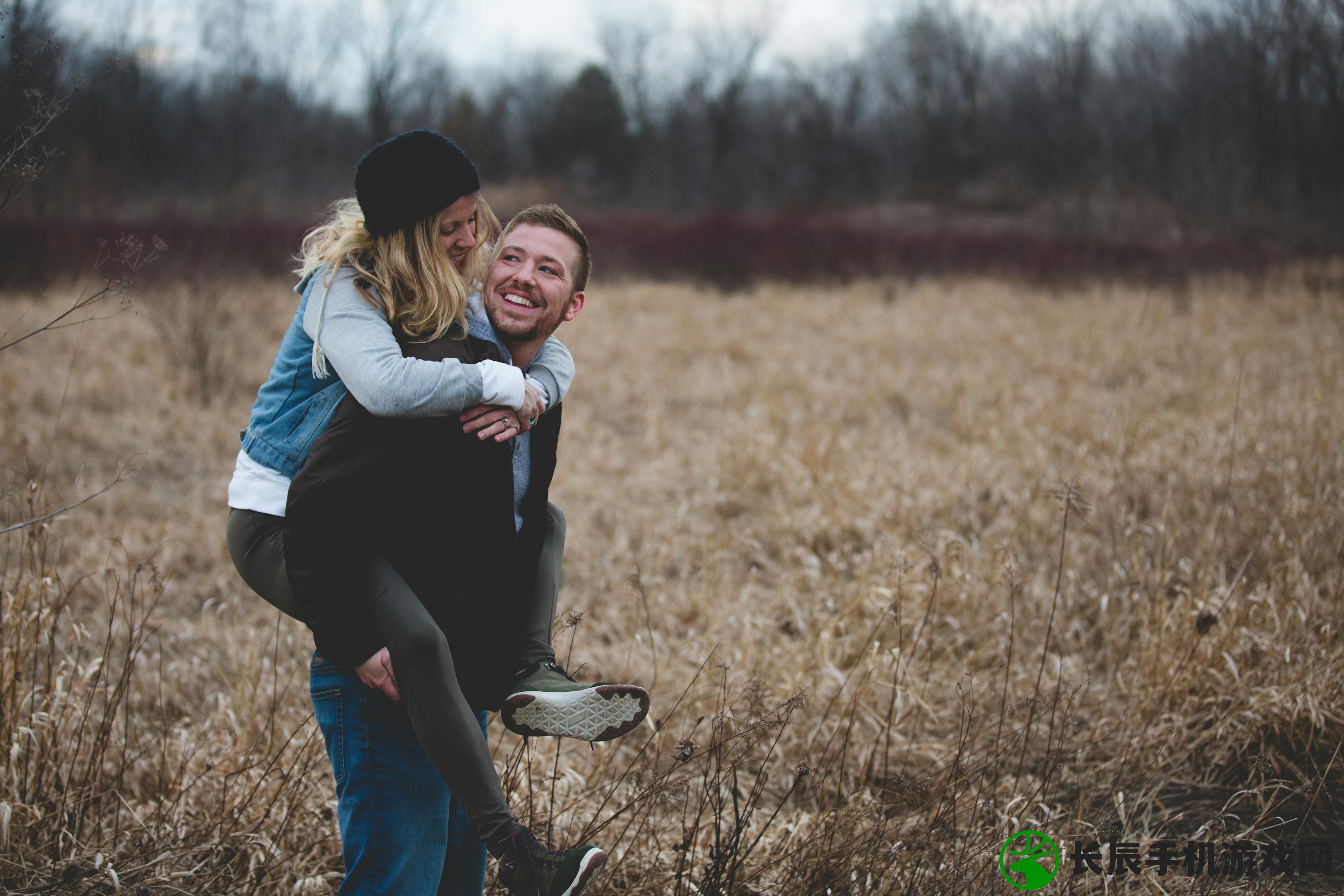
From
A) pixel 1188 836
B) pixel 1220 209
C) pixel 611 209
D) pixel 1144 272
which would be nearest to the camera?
pixel 1188 836

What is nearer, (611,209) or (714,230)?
(714,230)

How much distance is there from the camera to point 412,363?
4.53 ft

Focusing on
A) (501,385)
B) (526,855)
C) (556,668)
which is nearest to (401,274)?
(501,385)

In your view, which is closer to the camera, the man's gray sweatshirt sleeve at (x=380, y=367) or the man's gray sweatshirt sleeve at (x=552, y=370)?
the man's gray sweatshirt sleeve at (x=380, y=367)

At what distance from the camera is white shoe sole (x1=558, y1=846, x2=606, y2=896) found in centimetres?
134

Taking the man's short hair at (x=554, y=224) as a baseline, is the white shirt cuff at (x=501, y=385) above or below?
below

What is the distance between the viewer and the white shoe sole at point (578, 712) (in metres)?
1.44

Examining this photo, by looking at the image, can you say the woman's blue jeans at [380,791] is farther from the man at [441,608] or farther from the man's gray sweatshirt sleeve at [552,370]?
the man's gray sweatshirt sleeve at [552,370]

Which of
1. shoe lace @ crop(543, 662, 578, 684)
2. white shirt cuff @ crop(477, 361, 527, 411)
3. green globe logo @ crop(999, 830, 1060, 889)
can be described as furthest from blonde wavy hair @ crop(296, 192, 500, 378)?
green globe logo @ crop(999, 830, 1060, 889)

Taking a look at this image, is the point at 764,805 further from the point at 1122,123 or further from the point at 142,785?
the point at 1122,123

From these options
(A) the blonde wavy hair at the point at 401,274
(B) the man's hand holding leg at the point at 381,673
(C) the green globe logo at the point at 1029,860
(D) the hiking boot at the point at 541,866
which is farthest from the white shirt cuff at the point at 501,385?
(C) the green globe logo at the point at 1029,860

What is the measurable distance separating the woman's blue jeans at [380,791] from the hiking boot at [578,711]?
20 cm

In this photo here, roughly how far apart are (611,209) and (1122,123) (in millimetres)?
21463

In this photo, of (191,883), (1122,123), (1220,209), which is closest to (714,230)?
(1220,209)
